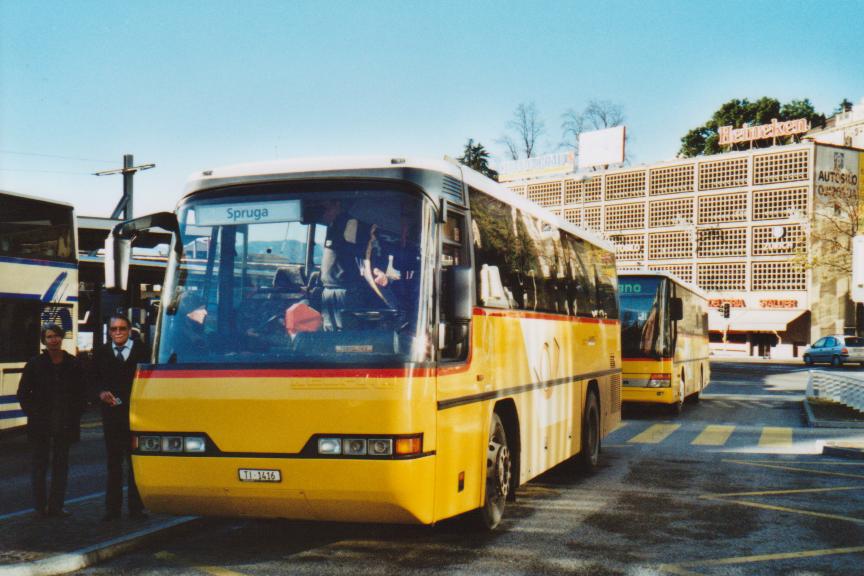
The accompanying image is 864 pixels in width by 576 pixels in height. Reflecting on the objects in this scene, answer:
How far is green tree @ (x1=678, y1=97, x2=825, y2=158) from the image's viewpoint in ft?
299

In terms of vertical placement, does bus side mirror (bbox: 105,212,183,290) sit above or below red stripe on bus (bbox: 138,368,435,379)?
above

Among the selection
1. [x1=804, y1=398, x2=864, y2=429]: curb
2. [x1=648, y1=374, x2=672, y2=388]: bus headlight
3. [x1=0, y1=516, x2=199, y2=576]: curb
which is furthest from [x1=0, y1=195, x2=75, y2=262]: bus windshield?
[x1=804, y1=398, x2=864, y2=429]: curb

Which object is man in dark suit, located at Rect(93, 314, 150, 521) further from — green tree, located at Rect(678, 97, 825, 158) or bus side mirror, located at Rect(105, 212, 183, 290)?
green tree, located at Rect(678, 97, 825, 158)

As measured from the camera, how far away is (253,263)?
6.82 m

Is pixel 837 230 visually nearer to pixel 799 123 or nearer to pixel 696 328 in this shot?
pixel 799 123

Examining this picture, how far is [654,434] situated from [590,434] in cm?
550

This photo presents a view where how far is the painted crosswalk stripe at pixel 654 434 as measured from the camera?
16.0m

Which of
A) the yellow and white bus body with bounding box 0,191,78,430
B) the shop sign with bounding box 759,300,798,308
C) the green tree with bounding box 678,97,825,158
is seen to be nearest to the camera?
the yellow and white bus body with bounding box 0,191,78,430

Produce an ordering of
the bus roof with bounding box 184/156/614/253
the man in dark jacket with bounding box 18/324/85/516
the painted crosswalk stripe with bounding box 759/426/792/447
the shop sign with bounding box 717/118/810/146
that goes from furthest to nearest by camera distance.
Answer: the shop sign with bounding box 717/118/810/146 → the painted crosswalk stripe with bounding box 759/426/792/447 → the man in dark jacket with bounding box 18/324/85/516 → the bus roof with bounding box 184/156/614/253

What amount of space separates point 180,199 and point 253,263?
89 centimetres

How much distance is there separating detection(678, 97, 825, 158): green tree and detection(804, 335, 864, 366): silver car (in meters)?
39.4

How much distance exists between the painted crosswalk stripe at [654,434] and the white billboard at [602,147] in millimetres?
60639

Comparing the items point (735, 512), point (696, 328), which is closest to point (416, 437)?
point (735, 512)

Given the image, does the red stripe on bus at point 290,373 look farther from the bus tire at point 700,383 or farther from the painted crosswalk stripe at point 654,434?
the bus tire at point 700,383
